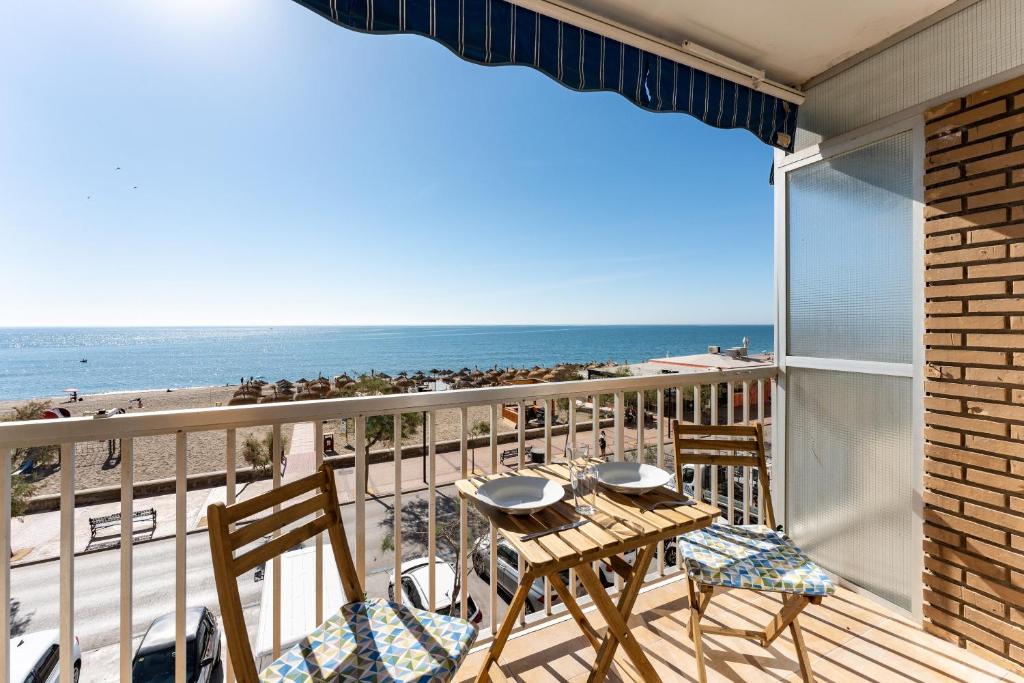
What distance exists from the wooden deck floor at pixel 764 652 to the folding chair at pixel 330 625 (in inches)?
26.9

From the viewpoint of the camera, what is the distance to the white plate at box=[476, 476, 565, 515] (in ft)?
4.18

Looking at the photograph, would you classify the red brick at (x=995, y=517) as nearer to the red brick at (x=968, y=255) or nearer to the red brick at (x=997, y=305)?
the red brick at (x=997, y=305)

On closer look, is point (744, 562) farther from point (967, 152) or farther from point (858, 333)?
point (967, 152)

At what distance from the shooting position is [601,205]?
2827 centimetres

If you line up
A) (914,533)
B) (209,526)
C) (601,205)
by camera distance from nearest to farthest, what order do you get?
1. (209,526)
2. (914,533)
3. (601,205)

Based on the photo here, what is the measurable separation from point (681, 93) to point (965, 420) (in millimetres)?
1945

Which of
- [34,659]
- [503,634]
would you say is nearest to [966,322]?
[503,634]

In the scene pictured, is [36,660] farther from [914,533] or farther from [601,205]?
[601,205]

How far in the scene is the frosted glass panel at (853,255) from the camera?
206cm

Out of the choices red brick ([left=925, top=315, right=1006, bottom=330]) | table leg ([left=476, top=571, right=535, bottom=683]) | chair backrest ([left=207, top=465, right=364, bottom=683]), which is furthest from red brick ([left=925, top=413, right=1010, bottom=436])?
chair backrest ([left=207, top=465, right=364, bottom=683])

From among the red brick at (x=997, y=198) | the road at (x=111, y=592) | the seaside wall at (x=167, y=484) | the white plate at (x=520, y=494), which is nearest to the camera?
the white plate at (x=520, y=494)

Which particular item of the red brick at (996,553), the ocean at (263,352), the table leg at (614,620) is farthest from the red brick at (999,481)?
the ocean at (263,352)

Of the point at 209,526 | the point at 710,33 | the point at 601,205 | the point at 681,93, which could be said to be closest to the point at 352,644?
the point at 209,526

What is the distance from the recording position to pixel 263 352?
40500 millimetres
